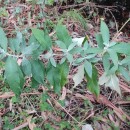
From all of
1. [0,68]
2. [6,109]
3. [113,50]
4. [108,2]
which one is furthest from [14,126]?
[108,2]

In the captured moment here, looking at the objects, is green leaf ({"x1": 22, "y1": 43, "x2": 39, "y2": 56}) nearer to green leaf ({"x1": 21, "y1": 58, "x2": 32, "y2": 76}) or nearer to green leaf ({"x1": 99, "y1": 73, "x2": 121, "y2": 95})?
green leaf ({"x1": 21, "y1": 58, "x2": 32, "y2": 76})

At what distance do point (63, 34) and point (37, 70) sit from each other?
17 cm

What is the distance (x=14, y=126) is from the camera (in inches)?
78.2

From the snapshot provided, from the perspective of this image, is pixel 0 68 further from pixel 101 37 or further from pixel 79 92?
pixel 101 37

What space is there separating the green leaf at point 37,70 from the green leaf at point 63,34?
0.40 feet

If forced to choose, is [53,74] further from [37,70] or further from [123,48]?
[123,48]

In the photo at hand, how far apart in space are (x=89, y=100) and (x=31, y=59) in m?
1.12

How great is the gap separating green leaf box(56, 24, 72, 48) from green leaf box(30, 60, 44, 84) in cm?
12

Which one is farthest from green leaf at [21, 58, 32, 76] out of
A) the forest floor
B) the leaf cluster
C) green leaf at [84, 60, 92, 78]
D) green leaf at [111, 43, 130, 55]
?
the forest floor

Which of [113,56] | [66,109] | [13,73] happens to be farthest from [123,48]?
[66,109]

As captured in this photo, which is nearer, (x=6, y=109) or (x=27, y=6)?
(x=6, y=109)

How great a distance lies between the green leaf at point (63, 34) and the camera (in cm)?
107

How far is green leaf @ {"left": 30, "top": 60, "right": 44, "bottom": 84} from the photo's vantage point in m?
1.07

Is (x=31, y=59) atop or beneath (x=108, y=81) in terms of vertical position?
atop
